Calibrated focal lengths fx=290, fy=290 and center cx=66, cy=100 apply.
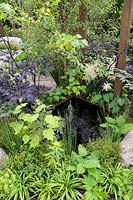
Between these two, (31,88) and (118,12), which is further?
(118,12)

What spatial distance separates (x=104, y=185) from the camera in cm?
247

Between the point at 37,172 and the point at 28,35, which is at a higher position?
the point at 28,35

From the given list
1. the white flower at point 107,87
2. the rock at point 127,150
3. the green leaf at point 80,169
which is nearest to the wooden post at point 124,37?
the white flower at point 107,87

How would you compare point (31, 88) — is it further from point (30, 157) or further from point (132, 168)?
point (132, 168)

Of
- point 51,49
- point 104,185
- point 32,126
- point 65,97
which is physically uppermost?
point 51,49

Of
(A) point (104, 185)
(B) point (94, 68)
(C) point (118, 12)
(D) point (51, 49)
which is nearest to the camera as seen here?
(A) point (104, 185)

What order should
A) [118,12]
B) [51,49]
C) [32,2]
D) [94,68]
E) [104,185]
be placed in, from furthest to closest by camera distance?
[118,12] → [32,2] → [94,68] → [51,49] → [104,185]

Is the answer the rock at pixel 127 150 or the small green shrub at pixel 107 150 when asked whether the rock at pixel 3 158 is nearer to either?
the small green shrub at pixel 107 150

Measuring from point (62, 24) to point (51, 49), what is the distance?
55 cm

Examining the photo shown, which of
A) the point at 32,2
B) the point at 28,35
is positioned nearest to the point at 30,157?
the point at 28,35

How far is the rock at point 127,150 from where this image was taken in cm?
260

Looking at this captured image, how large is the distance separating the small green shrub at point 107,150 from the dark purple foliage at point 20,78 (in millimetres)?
784

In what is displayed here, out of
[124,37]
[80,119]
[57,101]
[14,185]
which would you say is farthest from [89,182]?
[124,37]

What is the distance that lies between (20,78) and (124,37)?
1160 mm
